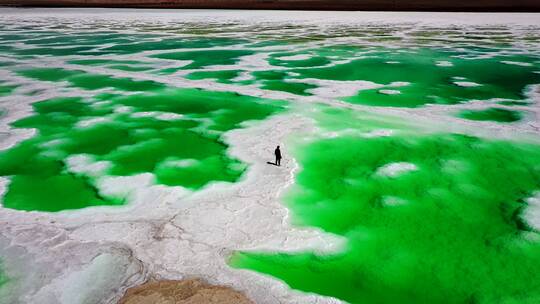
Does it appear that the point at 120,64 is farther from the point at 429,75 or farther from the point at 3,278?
the point at 3,278

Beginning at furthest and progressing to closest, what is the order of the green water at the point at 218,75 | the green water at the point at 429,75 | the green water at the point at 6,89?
the green water at the point at 218,75 < the green water at the point at 6,89 < the green water at the point at 429,75

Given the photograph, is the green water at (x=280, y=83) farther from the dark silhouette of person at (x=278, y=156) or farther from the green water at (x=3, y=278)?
the green water at (x=3, y=278)

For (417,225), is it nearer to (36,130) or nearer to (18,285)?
(18,285)

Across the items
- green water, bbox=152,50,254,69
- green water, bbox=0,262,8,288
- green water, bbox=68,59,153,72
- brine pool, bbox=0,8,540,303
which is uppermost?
green water, bbox=152,50,254,69

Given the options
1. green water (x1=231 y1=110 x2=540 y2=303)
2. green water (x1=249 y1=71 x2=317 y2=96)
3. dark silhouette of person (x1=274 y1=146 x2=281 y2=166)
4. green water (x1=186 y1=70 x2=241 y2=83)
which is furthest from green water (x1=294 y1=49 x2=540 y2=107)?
dark silhouette of person (x1=274 y1=146 x2=281 y2=166)

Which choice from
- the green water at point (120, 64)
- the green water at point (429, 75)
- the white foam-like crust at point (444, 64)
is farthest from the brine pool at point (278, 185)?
the green water at point (120, 64)

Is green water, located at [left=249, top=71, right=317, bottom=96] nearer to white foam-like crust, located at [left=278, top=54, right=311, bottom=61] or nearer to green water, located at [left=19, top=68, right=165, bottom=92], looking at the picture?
white foam-like crust, located at [left=278, top=54, right=311, bottom=61]

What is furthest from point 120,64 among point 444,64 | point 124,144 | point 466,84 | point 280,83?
point 466,84
